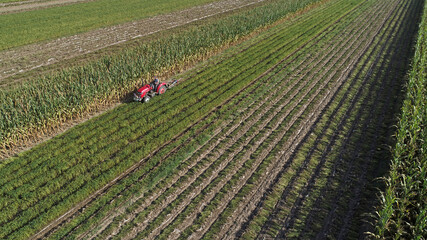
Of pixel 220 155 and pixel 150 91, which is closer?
pixel 220 155

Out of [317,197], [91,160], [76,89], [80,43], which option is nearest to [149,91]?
[76,89]

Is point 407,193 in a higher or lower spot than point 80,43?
lower


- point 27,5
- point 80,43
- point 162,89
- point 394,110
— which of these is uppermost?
point 27,5

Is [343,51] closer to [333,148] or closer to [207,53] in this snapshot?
[207,53]

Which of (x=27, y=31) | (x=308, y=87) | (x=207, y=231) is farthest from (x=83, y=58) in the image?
(x=207, y=231)

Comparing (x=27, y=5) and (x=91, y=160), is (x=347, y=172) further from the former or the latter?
(x=27, y=5)

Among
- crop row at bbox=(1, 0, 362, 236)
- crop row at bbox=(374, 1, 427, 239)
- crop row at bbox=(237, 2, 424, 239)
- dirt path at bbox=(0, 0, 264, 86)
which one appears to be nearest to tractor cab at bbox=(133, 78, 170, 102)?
crop row at bbox=(1, 0, 362, 236)

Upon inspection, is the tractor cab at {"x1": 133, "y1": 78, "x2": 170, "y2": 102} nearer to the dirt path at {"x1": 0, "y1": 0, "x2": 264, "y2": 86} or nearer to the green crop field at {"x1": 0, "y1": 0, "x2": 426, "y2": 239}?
the green crop field at {"x1": 0, "y1": 0, "x2": 426, "y2": 239}
